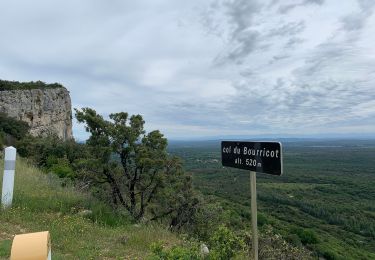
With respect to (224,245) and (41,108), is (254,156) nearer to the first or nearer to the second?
(224,245)

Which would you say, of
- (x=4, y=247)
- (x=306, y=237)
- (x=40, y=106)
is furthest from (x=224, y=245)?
(x=306, y=237)

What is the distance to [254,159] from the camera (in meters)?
3.92

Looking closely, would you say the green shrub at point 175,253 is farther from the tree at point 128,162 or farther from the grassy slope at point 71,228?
the tree at point 128,162

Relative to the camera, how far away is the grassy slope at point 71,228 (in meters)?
4.93

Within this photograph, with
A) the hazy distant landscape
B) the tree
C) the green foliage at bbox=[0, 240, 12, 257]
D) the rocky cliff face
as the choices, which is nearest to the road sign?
the green foliage at bbox=[0, 240, 12, 257]

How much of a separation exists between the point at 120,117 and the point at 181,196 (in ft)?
11.8

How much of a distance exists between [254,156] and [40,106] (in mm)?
28095

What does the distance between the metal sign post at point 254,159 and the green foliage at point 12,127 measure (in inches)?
776

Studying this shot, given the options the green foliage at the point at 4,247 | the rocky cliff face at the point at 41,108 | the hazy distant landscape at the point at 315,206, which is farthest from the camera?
the hazy distant landscape at the point at 315,206

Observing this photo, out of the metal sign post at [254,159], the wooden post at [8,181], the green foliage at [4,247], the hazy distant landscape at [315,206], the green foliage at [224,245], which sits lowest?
the hazy distant landscape at [315,206]

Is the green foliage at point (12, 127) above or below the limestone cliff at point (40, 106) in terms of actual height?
below

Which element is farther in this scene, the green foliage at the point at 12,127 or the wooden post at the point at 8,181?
the green foliage at the point at 12,127

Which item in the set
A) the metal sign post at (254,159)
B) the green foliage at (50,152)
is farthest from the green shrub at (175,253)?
the green foliage at (50,152)

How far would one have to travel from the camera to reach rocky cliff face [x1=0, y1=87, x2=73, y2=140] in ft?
83.7
